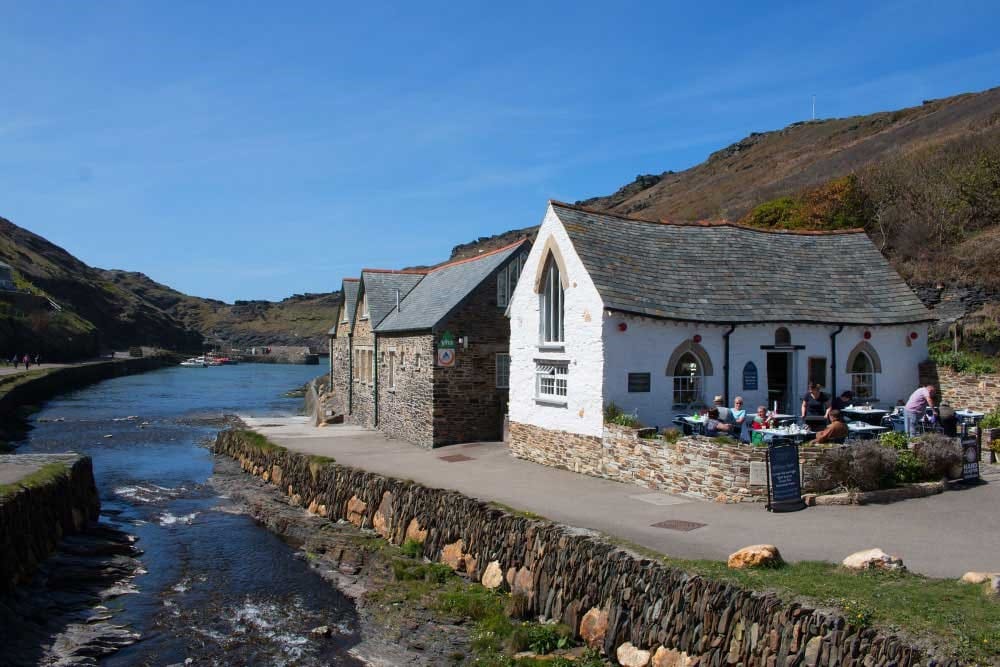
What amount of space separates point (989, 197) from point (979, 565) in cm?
2551

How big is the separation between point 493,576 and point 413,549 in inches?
112

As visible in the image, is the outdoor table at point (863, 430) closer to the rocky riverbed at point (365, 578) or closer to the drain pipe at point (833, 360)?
the drain pipe at point (833, 360)

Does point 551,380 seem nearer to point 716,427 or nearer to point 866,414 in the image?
point 716,427

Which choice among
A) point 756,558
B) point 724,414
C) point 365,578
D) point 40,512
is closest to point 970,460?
point 724,414

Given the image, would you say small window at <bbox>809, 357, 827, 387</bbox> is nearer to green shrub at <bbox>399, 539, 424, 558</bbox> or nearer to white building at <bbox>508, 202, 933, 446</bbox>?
white building at <bbox>508, 202, 933, 446</bbox>

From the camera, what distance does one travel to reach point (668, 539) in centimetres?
1098

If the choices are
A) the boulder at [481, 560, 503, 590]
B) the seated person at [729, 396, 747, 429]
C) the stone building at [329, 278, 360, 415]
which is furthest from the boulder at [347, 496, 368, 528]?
the stone building at [329, 278, 360, 415]

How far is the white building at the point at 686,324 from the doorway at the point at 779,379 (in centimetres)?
3

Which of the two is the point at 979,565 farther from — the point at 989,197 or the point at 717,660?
the point at 989,197

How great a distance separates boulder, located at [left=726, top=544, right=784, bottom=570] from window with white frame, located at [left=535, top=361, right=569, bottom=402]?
30.7 feet

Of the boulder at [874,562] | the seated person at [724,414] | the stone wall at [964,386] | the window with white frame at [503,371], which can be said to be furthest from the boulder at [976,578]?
the window with white frame at [503,371]

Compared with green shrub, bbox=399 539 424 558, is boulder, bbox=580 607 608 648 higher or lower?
higher

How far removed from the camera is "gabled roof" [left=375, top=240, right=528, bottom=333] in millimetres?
24188

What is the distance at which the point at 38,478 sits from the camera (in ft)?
51.8
